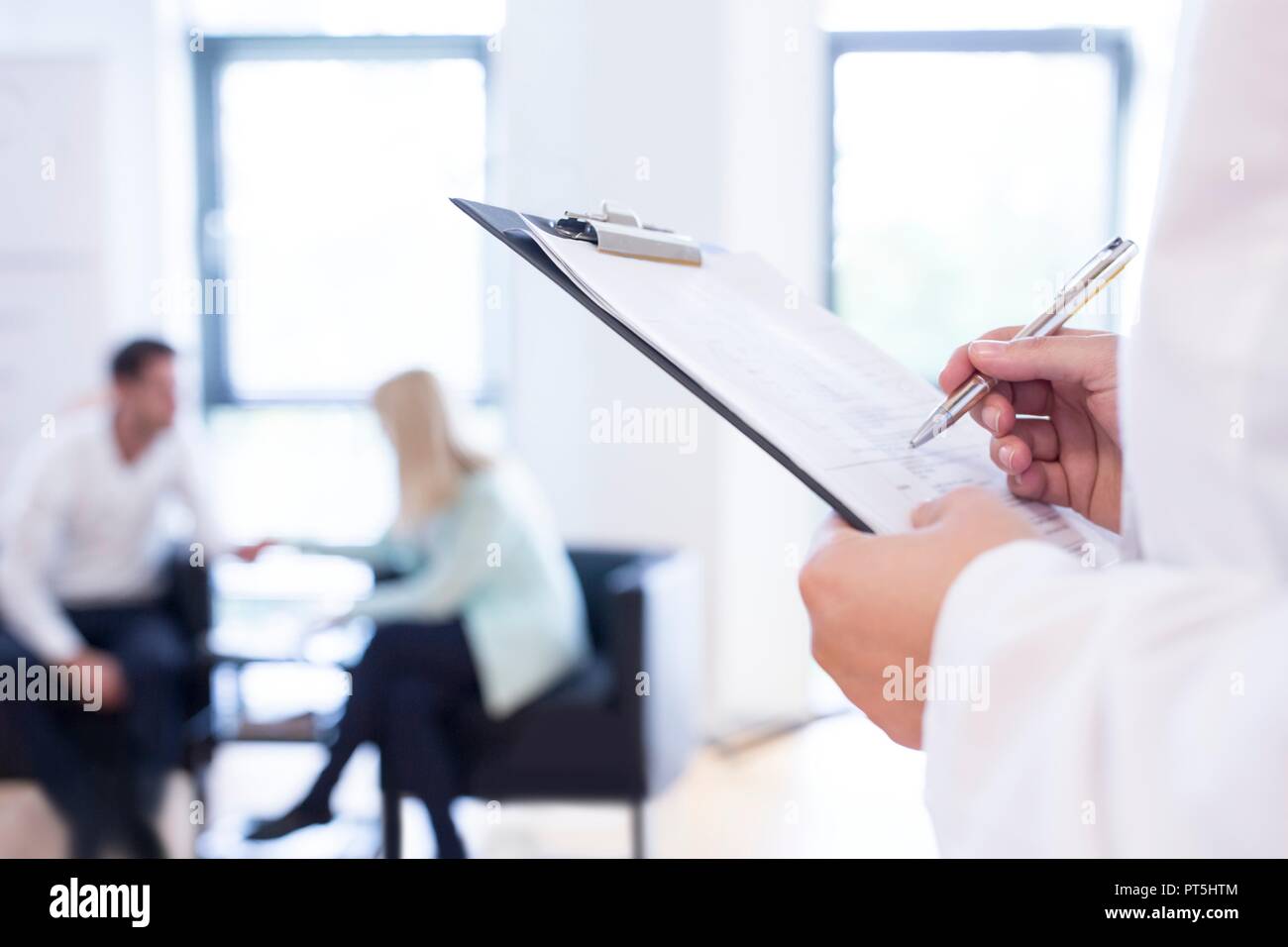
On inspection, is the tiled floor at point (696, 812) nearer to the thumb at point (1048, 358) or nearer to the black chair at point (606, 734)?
the black chair at point (606, 734)

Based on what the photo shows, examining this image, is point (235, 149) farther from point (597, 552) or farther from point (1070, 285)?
point (1070, 285)

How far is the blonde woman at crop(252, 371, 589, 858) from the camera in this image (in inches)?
96.5

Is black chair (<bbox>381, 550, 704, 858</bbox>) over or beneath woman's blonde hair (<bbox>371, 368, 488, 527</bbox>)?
beneath

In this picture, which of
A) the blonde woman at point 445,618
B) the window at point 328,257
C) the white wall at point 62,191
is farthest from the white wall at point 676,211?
the white wall at point 62,191

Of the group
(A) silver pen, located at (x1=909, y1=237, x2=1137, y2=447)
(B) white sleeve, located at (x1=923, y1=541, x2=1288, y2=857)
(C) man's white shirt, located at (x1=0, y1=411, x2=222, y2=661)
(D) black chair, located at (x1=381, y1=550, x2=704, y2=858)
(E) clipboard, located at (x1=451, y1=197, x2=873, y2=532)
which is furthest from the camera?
(C) man's white shirt, located at (x1=0, y1=411, x2=222, y2=661)

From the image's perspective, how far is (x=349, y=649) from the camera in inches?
112

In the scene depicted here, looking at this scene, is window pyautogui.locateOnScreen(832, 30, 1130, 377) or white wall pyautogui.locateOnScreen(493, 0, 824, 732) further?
window pyautogui.locateOnScreen(832, 30, 1130, 377)

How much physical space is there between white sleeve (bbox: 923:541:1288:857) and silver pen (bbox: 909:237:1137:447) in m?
0.25

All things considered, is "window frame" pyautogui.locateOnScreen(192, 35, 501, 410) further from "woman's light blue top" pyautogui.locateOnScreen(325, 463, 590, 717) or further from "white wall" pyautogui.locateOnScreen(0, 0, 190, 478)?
"woman's light blue top" pyautogui.locateOnScreen(325, 463, 590, 717)

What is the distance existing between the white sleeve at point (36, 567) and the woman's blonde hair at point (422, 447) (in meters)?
0.89

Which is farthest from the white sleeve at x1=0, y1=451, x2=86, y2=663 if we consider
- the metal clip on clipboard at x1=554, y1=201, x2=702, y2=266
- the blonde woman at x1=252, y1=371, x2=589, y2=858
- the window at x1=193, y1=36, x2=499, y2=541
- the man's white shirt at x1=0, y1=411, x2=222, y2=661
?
the metal clip on clipboard at x1=554, y1=201, x2=702, y2=266

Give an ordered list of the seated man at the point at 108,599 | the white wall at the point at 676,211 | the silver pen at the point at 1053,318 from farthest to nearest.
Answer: the white wall at the point at 676,211 → the seated man at the point at 108,599 → the silver pen at the point at 1053,318

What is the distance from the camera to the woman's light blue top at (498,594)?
2.49m
